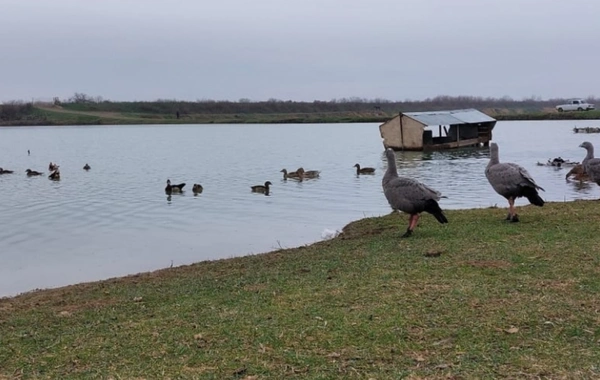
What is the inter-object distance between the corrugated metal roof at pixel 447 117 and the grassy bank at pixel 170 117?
5483cm

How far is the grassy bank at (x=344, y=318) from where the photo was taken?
5418mm

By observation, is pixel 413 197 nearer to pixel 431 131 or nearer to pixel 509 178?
pixel 509 178

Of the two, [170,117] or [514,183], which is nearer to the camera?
[514,183]

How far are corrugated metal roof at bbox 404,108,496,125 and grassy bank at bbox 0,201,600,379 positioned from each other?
39760 millimetres

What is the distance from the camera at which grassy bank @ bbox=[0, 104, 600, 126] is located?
116 meters

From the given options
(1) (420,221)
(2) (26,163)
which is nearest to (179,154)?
(2) (26,163)

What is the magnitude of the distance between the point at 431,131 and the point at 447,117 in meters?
1.65

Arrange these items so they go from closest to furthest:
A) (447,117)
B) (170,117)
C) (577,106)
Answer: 1. (447,117)
2. (577,106)
3. (170,117)

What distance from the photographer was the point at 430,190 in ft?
36.6

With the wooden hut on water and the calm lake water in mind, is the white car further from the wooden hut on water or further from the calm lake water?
the calm lake water

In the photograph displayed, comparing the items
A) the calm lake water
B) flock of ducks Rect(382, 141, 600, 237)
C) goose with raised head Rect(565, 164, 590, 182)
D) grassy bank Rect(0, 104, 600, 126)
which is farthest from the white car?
flock of ducks Rect(382, 141, 600, 237)

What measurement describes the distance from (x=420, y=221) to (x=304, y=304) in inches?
282

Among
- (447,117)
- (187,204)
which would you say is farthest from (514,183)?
(447,117)

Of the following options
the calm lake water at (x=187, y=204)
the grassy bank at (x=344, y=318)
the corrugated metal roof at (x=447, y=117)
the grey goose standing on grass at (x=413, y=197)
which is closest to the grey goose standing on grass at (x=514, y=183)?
the grassy bank at (x=344, y=318)
